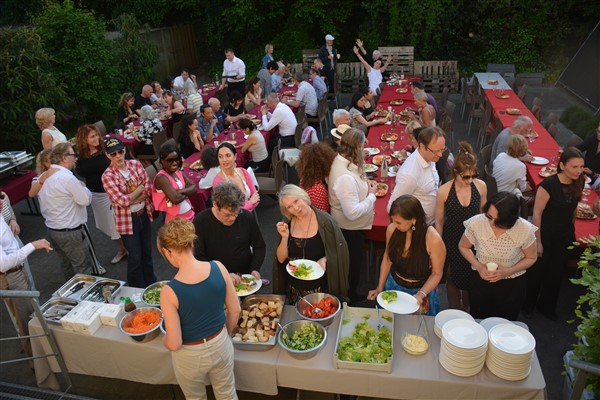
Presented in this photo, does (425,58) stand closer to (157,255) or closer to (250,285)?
(157,255)

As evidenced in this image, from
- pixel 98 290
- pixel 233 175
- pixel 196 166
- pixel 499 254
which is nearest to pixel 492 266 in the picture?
pixel 499 254

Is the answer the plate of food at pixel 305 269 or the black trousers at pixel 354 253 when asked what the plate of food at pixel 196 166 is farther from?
the plate of food at pixel 305 269

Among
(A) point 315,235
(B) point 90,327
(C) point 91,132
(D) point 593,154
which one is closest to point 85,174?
(C) point 91,132

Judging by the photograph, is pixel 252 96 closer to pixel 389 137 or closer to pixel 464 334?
pixel 389 137

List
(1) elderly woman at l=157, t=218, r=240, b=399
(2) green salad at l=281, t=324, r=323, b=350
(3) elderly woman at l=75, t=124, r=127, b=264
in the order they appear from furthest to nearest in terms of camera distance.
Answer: (3) elderly woman at l=75, t=124, r=127, b=264, (2) green salad at l=281, t=324, r=323, b=350, (1) elderly woman at l=157, t=218, r=240, b=399

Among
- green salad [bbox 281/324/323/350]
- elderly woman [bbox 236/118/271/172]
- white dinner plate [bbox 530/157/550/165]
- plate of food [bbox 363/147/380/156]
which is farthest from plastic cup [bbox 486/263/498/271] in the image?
elderly woman [bbox 236/118/271/172]

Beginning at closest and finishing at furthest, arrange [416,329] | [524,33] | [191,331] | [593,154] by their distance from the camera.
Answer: [191,331]
[416,329]
[593,154]
[524,33]

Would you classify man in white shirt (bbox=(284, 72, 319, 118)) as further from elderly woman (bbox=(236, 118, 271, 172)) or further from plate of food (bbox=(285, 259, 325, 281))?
plate of food (bbox=(285, 259, 325, 281))

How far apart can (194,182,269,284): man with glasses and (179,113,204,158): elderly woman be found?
3489mm

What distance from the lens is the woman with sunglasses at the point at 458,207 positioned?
3898 millimetres

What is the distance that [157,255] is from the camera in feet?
20.1

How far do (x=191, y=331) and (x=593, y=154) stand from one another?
546 cm

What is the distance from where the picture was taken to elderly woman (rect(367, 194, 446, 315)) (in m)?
3.34

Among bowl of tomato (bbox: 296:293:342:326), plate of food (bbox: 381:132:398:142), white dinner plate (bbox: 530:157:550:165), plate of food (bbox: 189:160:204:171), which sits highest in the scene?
bowl of tomato (bbox: 296:293:342:326)
